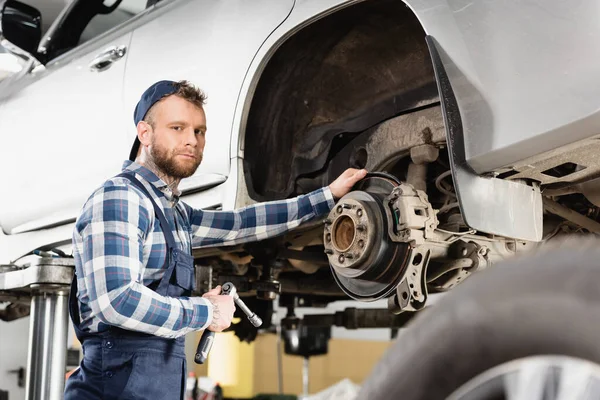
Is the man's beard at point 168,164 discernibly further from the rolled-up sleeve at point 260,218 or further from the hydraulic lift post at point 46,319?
the hydraulic lift post at point 46,319

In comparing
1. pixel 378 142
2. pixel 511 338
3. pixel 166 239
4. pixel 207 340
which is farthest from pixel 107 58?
pixel 511 338

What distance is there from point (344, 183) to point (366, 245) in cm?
26

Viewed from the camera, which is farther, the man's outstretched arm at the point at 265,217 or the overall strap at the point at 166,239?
the man's outstretched arm at the point at 265,217

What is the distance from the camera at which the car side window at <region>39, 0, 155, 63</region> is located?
271cm

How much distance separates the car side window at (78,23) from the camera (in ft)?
8.91

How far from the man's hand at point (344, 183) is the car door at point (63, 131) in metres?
0.69

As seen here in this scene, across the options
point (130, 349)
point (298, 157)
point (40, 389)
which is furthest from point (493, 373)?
point (40, 389)

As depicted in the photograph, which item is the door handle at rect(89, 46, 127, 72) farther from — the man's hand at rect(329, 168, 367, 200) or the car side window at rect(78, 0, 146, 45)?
the man's hand at rect(329, 168, 367, 200)

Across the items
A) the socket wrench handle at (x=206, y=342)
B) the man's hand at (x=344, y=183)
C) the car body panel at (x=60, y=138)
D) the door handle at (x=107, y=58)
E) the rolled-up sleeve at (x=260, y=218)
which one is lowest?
the socket wrench handle at (x=206, y=342)

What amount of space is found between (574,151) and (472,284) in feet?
1.88

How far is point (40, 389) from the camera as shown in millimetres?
2357

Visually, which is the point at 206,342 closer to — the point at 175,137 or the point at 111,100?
the point at 175,137

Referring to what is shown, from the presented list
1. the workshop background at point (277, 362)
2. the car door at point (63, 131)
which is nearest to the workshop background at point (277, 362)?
the workshop background at point (277, 362)

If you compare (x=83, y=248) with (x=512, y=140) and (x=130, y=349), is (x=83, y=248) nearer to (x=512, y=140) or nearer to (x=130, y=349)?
(x=130, y=349)
